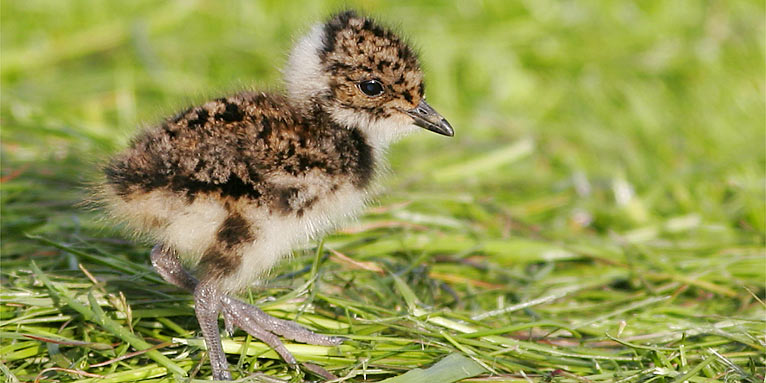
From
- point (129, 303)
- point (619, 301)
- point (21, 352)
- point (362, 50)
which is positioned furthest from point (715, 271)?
point (21, 352)

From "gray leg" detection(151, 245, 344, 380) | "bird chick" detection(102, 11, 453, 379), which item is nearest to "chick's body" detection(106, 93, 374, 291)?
"bird chick" detection(102, 11, 453, 379)

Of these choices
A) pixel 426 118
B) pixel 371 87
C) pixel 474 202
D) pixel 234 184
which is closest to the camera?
pixel 234 184

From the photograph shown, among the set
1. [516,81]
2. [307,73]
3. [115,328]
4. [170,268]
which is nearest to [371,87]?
[307,73]

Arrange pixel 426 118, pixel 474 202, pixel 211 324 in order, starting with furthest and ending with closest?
pixel 474 202 → pixel 426 118 → pixel 211 324

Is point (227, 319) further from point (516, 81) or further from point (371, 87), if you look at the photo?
point (516, 81)

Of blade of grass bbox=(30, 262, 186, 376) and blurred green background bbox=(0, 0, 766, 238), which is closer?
blade of grass bbox=(30, 262, 186, 376)

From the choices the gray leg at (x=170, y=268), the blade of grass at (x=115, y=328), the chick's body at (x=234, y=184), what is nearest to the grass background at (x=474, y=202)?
the blade of grass at (x=115, y=328)

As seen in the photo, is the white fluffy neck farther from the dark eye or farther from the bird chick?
the dark eye
